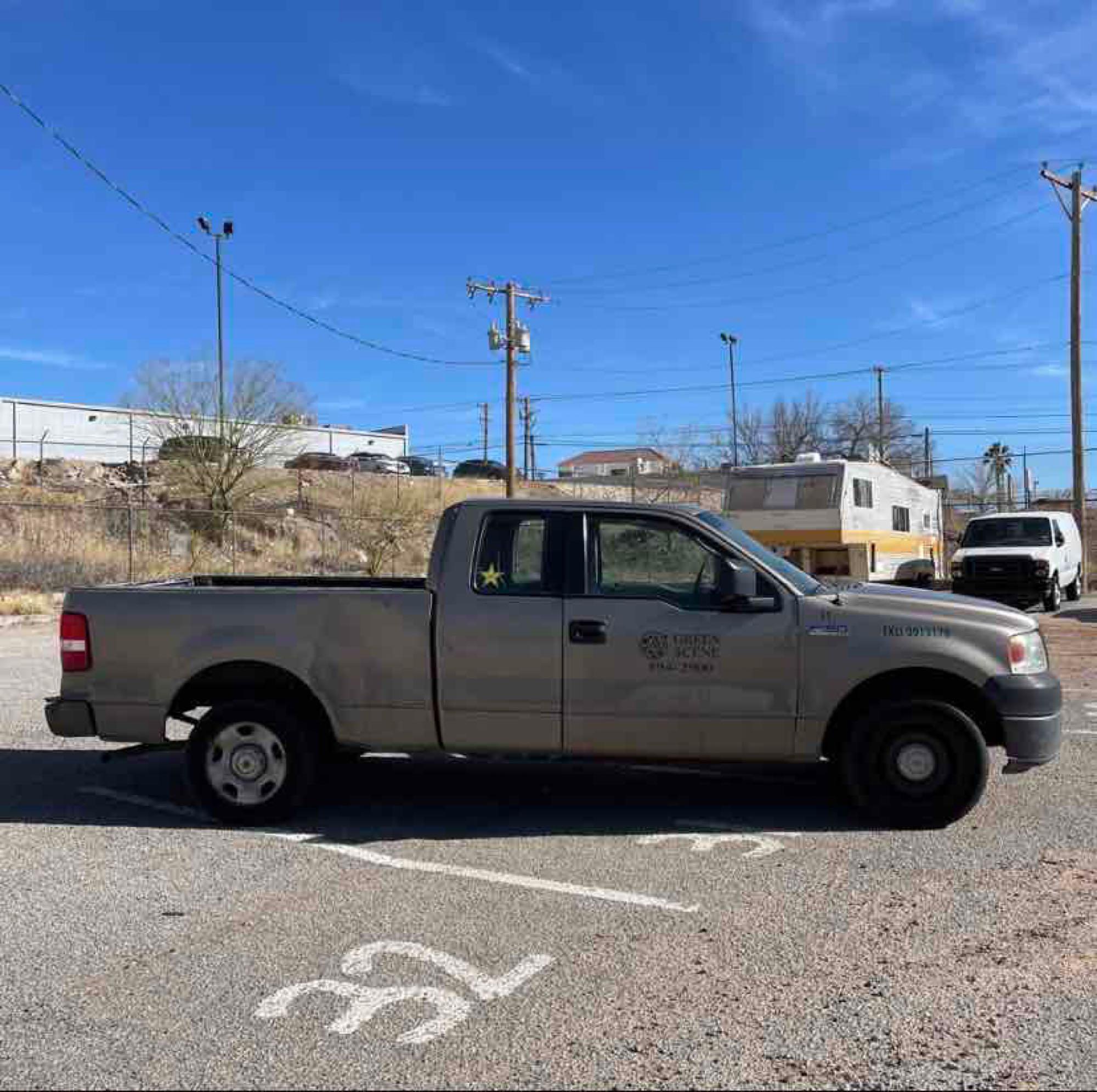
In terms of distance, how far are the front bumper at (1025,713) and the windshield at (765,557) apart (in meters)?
1.08

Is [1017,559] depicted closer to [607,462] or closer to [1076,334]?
[1076,334]

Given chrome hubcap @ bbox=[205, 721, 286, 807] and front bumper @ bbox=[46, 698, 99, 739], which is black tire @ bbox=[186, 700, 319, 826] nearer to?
chrome hubcap @ bbox=[205, 721, 286, 807]

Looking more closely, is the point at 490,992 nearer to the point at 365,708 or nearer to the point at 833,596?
the point at 365,708

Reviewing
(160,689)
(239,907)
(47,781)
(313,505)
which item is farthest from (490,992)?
(313,505)

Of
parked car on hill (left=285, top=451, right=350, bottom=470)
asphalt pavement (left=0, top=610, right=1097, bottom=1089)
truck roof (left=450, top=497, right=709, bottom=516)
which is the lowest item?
asphalt pavement (left=0, top=610, right=1097, bottom=1089)

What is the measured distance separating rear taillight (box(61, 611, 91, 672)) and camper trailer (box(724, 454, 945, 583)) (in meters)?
14.6

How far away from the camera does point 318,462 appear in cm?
4847

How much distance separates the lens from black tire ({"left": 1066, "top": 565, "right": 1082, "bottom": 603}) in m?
23.7

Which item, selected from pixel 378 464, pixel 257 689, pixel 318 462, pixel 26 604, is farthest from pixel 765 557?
pixel 378 464

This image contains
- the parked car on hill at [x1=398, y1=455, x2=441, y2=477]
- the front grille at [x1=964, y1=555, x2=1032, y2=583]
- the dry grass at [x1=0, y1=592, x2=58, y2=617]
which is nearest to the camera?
the dry grass at [x1=0, y1=592, x2=58, y2=617]

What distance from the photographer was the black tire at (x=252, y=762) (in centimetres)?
586

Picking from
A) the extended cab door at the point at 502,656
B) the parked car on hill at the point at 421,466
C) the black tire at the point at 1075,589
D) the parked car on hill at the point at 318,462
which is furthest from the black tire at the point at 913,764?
the parked car on hill at the point at 421,466

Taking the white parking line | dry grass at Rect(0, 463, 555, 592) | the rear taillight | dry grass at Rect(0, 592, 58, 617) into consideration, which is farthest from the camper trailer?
the rear taillight

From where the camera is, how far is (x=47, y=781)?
274 inches
